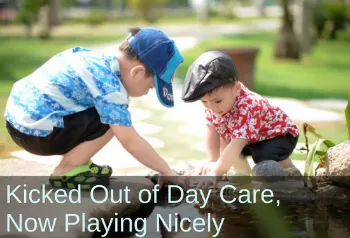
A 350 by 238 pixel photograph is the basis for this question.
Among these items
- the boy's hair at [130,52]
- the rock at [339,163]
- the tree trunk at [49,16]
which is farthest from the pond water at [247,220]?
the tree trunk at [49,16]

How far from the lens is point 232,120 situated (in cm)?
377

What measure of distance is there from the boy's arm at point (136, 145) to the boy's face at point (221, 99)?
17.9 inches

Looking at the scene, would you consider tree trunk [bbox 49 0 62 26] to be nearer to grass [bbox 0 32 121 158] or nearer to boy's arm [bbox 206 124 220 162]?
grass [bbox 0 32 121 158]

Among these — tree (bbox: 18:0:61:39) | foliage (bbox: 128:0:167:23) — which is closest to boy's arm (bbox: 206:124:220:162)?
tree (bbox: 18:0:61:39)

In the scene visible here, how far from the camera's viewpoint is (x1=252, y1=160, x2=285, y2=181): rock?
3.71 meters

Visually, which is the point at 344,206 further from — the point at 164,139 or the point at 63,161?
the point at 164,139

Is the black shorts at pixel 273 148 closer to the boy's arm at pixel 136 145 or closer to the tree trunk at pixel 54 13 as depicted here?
the boy's arm at pixel 136 145

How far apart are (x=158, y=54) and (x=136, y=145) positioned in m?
0.45

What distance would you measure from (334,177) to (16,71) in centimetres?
843

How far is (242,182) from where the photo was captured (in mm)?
3719

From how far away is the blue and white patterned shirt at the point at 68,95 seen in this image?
331cm

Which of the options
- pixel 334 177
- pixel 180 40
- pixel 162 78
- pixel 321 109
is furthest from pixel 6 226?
pixel 180 40

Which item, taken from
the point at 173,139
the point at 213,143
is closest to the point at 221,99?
the point at 213,143

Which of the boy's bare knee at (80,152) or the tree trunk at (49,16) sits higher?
the boy's bare knee at (80,152)
